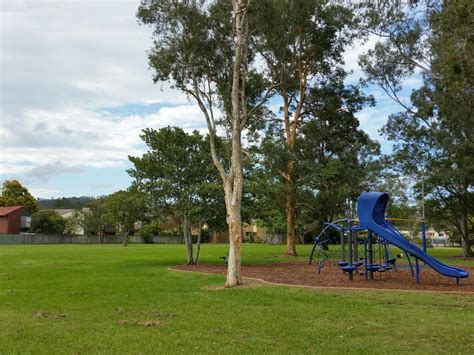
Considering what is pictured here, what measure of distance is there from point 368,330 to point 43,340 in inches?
213

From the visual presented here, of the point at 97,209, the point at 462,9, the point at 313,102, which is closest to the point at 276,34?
the point at 462,9

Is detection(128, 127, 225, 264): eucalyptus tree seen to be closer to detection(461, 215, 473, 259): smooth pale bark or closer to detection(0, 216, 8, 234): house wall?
detection(461, 215, 473, 259): smooth pale bark

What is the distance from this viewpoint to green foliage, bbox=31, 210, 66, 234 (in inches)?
3359

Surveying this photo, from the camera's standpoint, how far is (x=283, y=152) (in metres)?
34.3

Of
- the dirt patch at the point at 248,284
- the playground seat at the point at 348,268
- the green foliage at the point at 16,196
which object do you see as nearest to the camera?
the dirt patch at the point at 248,284

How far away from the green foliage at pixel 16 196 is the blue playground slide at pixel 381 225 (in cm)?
8829

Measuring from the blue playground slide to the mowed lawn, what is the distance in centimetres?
266

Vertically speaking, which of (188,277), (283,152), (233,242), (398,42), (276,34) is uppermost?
(398,42)

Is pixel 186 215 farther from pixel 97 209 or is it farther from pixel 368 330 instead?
pixel 97 209

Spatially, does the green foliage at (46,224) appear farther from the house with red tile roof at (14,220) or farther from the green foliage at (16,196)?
the green foliage at (16,196)

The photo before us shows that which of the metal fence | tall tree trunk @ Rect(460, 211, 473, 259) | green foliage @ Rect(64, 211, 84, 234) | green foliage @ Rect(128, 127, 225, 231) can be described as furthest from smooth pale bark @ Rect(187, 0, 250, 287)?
green foliage @ Rect(64, 211, 84, 234)

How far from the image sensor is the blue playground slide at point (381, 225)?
15625 millimetres

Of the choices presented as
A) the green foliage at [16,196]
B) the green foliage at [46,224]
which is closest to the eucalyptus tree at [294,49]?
the green foliage at [46,224]

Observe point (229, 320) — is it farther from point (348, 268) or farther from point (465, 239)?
point (465, 239)
